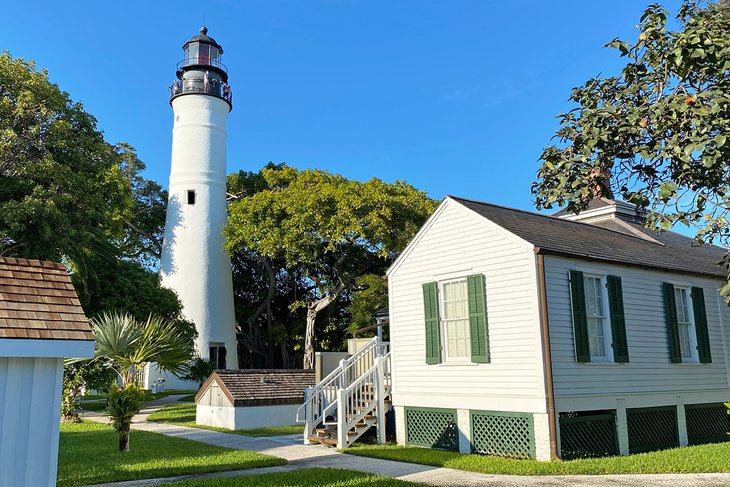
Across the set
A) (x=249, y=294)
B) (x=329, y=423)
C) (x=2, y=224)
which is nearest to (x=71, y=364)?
(x=2, y=224)

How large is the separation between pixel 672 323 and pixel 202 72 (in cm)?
2656

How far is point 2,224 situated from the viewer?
58.4ft

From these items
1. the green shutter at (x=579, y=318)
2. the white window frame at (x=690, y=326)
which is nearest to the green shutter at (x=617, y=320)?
the green shutter at (x=579, y=318)

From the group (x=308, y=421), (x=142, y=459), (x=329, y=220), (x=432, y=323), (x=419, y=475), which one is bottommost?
(x=419, y=475)

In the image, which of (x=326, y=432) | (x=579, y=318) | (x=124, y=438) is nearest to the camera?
(x=579, y=318)

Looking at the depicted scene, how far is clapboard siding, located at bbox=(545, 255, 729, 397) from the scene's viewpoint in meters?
11.8

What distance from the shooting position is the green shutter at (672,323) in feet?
45.6

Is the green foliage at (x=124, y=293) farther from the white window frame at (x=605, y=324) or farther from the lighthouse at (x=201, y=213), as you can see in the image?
the white window frame at (x=605, y=324)

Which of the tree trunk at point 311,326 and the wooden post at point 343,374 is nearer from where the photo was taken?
the wooden post at point 343,374

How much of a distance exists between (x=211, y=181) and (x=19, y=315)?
2694 centimetres

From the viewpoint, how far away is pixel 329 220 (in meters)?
27.6

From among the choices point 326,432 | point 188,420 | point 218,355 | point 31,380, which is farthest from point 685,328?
point 218,355

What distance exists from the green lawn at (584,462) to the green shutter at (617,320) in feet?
6.46

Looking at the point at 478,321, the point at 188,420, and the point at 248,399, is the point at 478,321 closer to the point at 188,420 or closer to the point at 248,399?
the point at 248,399
